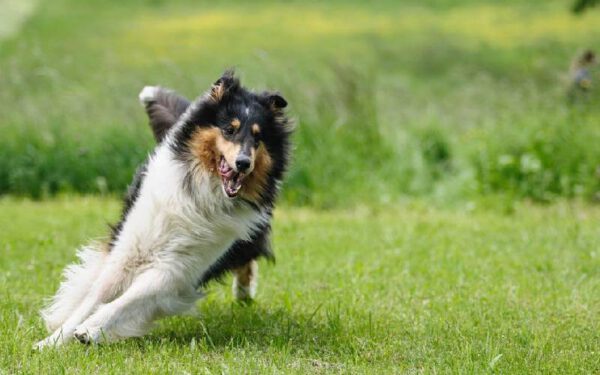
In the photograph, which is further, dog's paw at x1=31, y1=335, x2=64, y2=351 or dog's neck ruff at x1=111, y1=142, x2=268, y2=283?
dog's neck ruff at x1=111, y1=142, x2=268, y2=283

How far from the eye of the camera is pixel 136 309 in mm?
5059

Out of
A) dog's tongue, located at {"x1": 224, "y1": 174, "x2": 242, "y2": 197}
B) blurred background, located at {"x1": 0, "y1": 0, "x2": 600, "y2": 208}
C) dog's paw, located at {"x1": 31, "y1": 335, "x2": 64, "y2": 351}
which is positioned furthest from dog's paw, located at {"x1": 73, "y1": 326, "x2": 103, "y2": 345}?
blurred background, located at {"x1": 0, "y1": 0, "x2": 600, "y2": 208}

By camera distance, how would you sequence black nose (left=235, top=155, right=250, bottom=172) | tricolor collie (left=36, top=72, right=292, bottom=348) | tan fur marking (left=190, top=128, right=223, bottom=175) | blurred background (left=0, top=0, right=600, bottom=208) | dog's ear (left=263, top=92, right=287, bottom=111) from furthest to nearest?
blurred background (left=0, top=0, right=600, bottom=208), dog's ear (left=263, top=92, right=287, bottom=111), tan fur marking (left=190, top=128, right=223, bottom=175), tricolor collie (left=36, top=72, right=292, bottom=348), black nose (left=235, top=155, right=250, bottom=172)

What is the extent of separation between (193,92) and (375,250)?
427 centimetres

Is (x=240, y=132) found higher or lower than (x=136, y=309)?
higher

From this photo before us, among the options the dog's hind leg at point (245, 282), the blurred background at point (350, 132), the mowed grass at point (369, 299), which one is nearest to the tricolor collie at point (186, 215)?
the mowed grass at point (369, 299)

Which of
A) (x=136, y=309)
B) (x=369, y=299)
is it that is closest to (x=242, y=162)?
(x=136, y=309)

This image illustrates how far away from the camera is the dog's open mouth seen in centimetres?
511

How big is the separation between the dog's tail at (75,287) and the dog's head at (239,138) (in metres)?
0.95

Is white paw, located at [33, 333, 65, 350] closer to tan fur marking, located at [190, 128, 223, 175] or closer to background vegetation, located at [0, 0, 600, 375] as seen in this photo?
background vegetation, located at [0, 0, 600, 375]

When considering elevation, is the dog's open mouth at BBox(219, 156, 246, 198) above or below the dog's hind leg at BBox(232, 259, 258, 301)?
above

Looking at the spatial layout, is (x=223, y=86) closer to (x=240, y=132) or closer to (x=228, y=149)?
(x=240, y=132)

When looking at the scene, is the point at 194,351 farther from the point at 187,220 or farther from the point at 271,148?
the point at 271,148

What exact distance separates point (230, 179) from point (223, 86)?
570 mm
